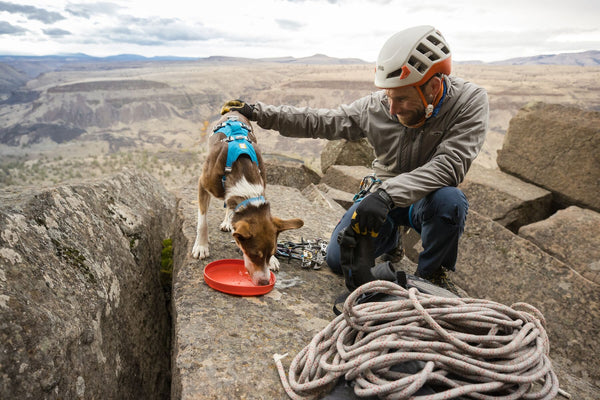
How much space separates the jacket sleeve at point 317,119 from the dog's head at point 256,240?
121cm

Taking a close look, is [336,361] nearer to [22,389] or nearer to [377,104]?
[22,389]

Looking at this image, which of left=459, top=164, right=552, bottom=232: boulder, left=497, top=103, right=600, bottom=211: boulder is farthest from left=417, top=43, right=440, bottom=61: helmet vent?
left=497, top=103, right=600, bottom=211: boulder

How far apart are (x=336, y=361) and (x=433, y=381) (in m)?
0.51

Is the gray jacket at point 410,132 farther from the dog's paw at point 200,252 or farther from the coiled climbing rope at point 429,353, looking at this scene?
the dog's paw at point 200,252

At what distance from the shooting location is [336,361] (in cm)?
198

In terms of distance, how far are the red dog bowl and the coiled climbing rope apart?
918 millimetres

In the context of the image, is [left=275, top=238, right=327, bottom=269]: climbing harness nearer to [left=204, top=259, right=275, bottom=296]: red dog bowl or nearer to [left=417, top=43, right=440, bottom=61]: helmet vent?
[left=204, top=259, right=275, bottom=296]: red dog bowl

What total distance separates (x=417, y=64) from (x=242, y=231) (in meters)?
2.12

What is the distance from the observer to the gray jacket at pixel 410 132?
3.28 meters

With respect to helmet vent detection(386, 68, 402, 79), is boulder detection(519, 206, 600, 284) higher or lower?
lower

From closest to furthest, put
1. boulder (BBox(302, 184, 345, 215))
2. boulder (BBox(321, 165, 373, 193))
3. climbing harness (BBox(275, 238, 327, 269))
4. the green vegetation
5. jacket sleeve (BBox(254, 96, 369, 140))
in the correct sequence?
climbing harness (BBox(275, 238, 327, 269))
the green vegetation
jacket sleeve (BBox(254, 96, 369, 140))
boulder (BBox(302, 184, 345, 215))
boulder (BBox(321, 165, 373, 193))

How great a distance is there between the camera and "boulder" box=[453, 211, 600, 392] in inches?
133

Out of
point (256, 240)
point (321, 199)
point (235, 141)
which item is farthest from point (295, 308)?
point (321, 199)

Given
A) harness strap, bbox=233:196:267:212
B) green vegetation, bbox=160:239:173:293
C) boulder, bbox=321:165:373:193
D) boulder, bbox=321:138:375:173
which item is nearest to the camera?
harness strap, bbox=233:196:267:212
